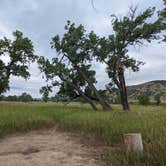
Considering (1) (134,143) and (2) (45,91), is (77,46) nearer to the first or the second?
(2) (45,91)

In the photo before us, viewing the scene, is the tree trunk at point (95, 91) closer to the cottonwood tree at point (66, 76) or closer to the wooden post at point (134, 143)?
the cottonwood tree at point (66, 76)

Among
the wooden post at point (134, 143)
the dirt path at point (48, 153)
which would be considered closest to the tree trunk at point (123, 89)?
the dirt path at point (48, 153)

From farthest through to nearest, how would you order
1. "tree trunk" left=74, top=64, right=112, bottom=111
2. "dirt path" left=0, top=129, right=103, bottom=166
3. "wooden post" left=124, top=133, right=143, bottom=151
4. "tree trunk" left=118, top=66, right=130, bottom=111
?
"tree trunk" left=74, top=64, right=112, bottom=111, "tree trunk" left=118, top=66, right=130, bottom=111, "dirt path" left=0, top=129, right=103, bottom=166, "wooden post" left=124, top=133, right=143, bottom=151

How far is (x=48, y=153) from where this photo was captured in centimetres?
738

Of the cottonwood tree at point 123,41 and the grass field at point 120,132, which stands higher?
the cottonwood tree at point 123,41

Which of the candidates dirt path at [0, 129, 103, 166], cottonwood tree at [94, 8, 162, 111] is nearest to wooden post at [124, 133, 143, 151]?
dirt path at [0, 129, 103, 166]

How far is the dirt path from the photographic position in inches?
251

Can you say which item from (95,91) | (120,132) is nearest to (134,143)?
(120,132)

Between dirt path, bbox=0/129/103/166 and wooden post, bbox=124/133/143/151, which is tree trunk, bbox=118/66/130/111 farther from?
wooden post, bbox=124/133/143/151

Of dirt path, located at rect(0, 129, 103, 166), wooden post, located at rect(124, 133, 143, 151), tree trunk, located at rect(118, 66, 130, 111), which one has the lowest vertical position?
dirt path, located at rect(0, 129, 103, 166)

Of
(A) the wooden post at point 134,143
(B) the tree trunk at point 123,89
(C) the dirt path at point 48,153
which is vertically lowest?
(C) the dirt path at point 48,153

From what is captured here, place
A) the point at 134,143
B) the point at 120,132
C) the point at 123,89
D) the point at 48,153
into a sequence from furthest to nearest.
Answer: the point at 123,89 → the point at 120,132 → the point at 48,153 → the point at 134,143

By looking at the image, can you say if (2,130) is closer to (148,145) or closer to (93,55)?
(148,145)

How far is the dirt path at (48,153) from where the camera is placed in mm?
6384
